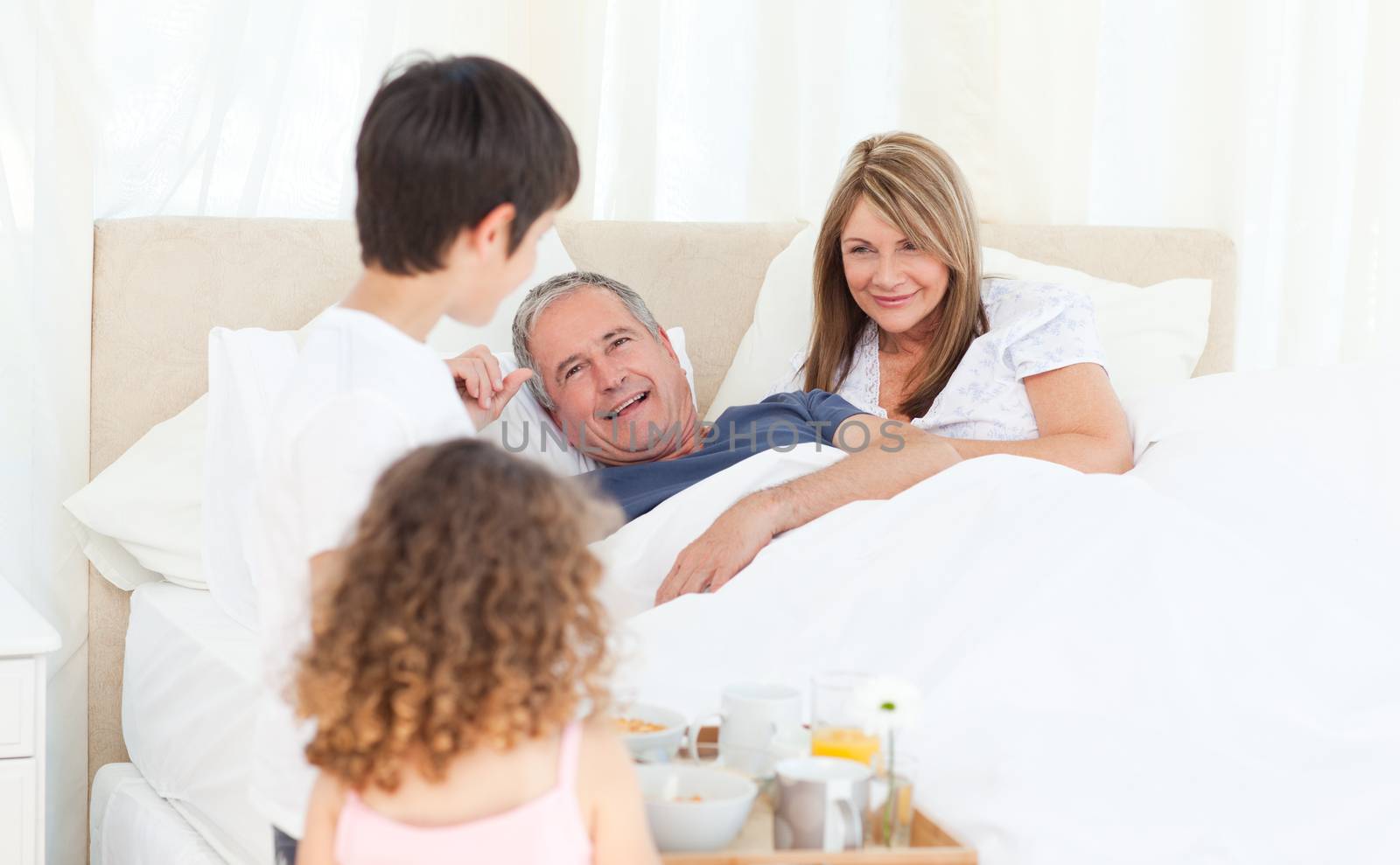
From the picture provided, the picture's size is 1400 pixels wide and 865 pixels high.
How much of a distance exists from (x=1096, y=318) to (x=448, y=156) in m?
1.64

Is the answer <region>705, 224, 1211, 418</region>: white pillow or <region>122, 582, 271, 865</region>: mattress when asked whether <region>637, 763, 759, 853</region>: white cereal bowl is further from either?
<region>705, 224, 1211, 418</region>: white pillow

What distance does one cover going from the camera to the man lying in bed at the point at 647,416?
5.77 ft

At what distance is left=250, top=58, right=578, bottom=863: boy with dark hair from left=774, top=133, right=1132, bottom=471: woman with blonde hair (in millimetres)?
1103

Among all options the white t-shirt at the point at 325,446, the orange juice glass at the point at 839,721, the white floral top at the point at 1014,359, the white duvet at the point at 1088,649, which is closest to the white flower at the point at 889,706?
the orange juice glass at the point at 839,721

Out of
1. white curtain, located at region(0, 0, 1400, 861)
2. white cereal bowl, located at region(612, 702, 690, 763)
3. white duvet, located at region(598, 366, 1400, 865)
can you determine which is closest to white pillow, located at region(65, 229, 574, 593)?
white curtain, located at region(0, 0, 1400, 861)

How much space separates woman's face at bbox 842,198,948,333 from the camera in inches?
80.4

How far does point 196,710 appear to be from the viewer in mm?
1653

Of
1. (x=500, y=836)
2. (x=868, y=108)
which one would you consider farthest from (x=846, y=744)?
(x=868, y=108)

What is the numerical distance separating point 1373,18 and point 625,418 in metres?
1.73

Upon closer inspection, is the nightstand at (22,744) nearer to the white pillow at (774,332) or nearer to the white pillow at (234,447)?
the white pillow at (234,447)

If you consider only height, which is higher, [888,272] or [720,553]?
[888,272]

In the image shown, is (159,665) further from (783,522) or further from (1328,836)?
(1328,836)

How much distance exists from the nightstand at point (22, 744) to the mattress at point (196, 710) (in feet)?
0.62

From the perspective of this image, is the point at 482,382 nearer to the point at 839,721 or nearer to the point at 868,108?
the point at 839,721
